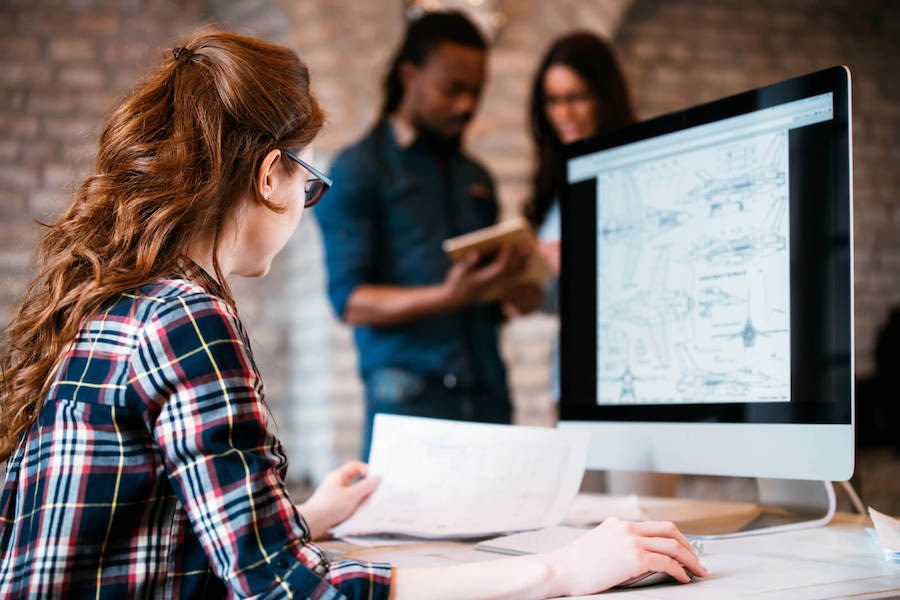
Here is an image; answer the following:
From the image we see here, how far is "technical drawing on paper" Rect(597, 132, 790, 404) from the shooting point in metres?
1.07

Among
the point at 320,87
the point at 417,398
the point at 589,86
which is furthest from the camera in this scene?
the point at 320,87

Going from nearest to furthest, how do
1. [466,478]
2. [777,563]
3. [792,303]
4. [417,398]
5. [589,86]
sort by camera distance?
[777,563] < [792,303] < [466,478] < [417,398] < [589,86]

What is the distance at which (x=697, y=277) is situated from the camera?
3.76 ft

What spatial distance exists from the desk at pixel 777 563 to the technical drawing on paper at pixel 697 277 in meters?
0.16

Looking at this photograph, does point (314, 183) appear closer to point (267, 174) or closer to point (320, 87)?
point (267, 174)

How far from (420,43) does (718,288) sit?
1710 millimetres

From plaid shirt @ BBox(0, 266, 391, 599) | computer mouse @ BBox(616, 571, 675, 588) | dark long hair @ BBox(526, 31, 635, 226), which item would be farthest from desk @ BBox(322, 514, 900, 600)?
dark long hair @ BBox(526, 31, 635, 226)

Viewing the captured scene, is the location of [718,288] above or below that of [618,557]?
above

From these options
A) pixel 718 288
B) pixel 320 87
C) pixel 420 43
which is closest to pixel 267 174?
pixel 718 288

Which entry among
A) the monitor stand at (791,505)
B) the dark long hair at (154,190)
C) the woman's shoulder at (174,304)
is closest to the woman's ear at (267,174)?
the dark long hair at (154,190)

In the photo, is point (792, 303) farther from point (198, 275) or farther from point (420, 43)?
point (420, 43)

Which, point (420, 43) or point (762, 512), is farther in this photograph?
point (420, 43)

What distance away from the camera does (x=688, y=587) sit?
804 millimetres

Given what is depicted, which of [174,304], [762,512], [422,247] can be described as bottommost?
[762,512]
